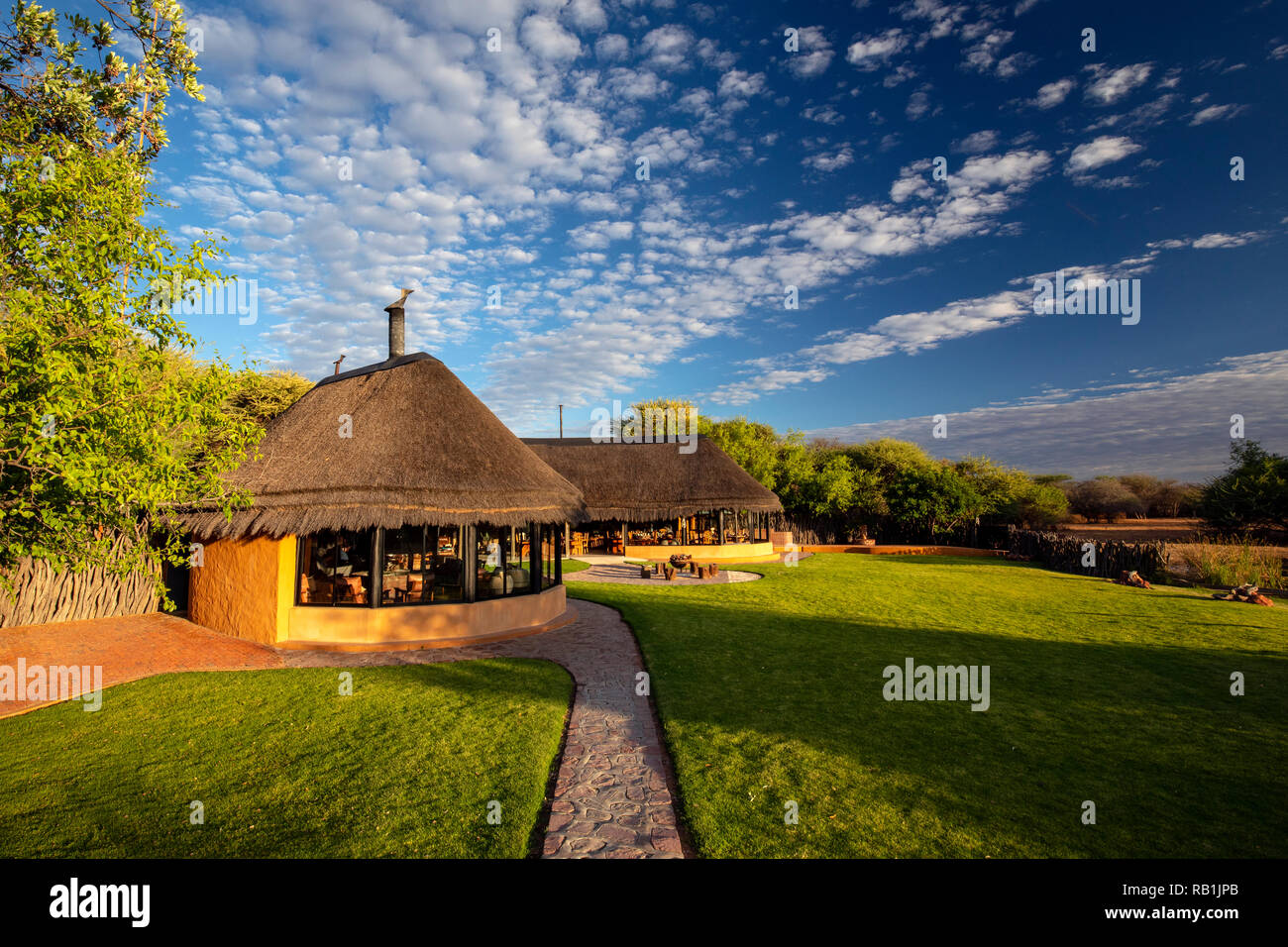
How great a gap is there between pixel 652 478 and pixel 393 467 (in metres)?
19.0

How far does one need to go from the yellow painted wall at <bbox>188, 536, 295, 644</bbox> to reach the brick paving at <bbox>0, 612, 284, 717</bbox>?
259 millimetres

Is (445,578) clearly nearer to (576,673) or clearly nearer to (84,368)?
(576,673)

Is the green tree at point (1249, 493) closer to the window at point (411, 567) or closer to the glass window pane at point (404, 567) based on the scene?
the window at point (411, 567)

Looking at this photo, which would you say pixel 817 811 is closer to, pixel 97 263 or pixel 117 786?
pixel 117 786

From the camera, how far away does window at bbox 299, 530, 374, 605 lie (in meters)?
10.9

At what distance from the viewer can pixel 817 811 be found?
4.66 m

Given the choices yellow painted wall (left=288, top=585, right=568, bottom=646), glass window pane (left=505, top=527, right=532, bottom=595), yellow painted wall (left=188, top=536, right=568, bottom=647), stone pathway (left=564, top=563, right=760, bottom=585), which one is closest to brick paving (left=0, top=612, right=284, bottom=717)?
yellow painted wall (left=188, top=536, right=568, bottom=647)

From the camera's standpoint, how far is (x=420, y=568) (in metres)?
12.4

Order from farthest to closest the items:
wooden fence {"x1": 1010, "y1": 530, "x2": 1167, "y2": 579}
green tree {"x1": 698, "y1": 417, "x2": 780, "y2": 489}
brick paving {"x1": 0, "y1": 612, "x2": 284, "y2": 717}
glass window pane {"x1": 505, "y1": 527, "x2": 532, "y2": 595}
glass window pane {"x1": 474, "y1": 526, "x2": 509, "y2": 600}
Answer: green tree {"x1": 698, "y1": 417, "x2": 780, "y2": 489} < wooden fence {"x1": 1010, "y1": 530, "x2": 1167, "y2": 579} < glass window pane {"x1": 505, "y1": 527, "x2": 532, "y2": 595} < glass window pane {"x1": 474, "y1": 526, "x2": 509, "y2": 600} < brick paving {"x1": 0, "y1": 612, "x2": 284, "y2": 717}

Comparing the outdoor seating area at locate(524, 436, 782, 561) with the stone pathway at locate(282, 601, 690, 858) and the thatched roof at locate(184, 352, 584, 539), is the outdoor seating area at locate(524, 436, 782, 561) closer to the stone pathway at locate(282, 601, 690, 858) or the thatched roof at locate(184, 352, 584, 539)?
the thatched roof at locate(184, 352, 584, 539)

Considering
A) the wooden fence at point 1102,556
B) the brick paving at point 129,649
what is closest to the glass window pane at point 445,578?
the brick paving at point 129,649

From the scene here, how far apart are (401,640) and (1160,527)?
48.4 metres

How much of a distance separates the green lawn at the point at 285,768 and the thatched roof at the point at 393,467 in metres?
3.04
